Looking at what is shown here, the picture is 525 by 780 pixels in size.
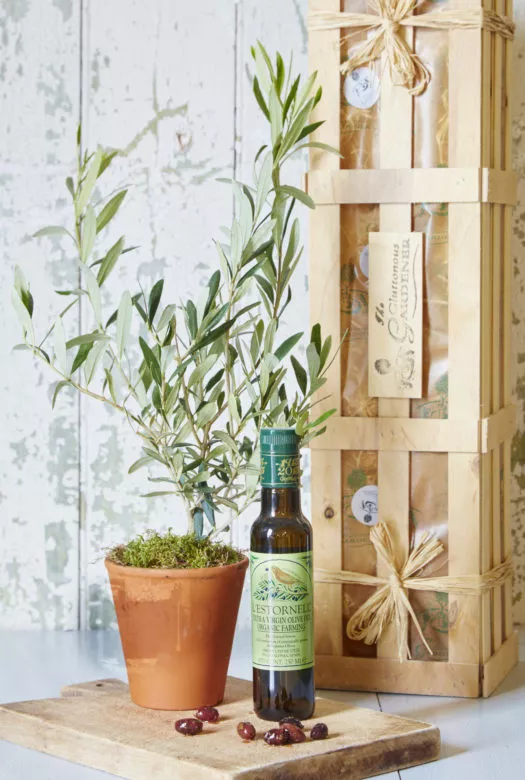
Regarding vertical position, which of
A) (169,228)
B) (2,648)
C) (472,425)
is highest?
(169,228)

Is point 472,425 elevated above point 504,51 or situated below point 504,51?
below

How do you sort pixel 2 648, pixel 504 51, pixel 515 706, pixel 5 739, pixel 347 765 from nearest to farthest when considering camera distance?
pixel 347 765 → pixel 5 739 → pixel 515 706 → pixel 504 51 → pixel 2 648

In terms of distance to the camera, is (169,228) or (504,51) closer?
(504,51)

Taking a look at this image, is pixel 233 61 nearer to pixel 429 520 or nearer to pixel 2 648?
pixel 429 520

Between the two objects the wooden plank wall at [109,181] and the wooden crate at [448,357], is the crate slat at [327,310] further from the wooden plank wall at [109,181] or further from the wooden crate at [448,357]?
the wooden plank wall at [109,181]

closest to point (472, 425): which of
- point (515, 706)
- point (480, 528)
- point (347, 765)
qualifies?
point (480, 528)

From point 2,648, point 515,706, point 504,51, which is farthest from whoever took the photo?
point 2,648

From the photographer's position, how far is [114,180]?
1.69 m

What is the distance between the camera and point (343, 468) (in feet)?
4.53

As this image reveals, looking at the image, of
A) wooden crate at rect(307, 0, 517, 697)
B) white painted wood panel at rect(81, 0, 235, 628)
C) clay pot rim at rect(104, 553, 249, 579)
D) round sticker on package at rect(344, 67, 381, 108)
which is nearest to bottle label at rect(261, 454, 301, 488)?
clay pot rim at rect(104, 553, 249, 579)

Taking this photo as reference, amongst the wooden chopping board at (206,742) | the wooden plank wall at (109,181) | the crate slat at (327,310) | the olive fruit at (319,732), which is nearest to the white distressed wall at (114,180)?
the wooden plank wall at (109,181)

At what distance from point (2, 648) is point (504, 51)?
3.65ft

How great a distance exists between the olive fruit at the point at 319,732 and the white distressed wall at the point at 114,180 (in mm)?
628

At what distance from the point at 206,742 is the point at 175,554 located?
0.71 feet
